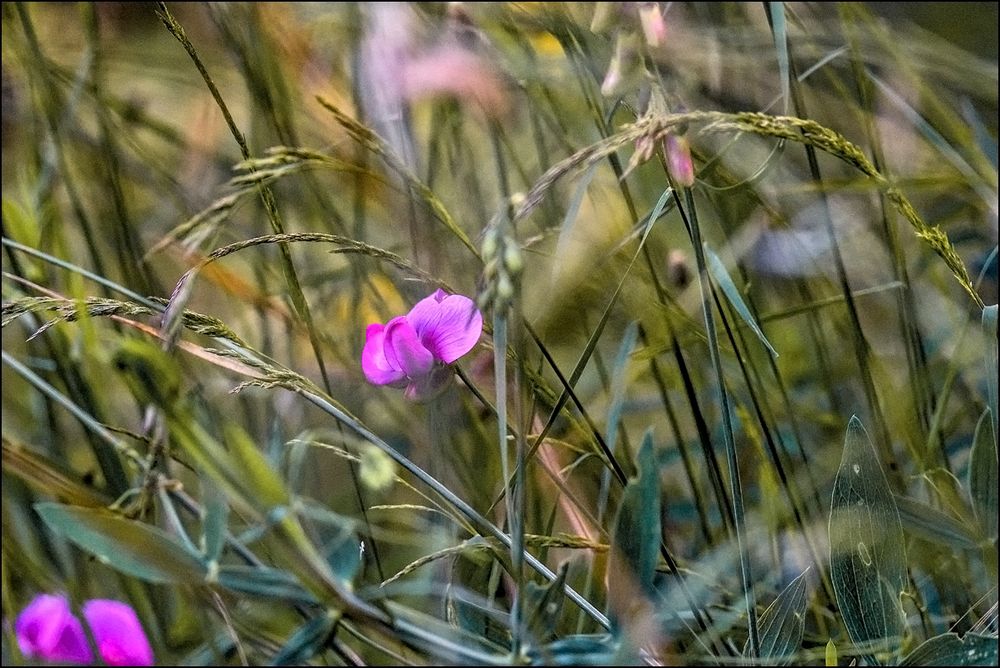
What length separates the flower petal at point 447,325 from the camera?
35 centimetres

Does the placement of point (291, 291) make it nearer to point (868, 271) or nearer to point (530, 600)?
point (530, 600)

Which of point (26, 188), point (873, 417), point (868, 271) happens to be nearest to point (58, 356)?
point (26, 188)

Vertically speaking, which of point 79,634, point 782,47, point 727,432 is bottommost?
point 79,634

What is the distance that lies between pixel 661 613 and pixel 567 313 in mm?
388

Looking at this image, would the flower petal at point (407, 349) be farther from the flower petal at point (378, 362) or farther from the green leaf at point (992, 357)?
the green leaf at point (992, 357)

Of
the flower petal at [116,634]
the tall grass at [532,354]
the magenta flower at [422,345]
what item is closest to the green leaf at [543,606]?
the tall grass at [532,354]

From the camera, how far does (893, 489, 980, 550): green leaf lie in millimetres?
357

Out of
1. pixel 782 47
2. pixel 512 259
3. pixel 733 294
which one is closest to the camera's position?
pixel 512 259

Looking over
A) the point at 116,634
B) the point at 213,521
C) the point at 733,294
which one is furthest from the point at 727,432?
the point at 116,634

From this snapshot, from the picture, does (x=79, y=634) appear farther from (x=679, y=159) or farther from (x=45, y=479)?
(x=679, y=159)

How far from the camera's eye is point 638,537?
270mm

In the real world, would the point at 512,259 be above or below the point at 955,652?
above

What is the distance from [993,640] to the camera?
0.89ft

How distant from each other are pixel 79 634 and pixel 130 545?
265mm
